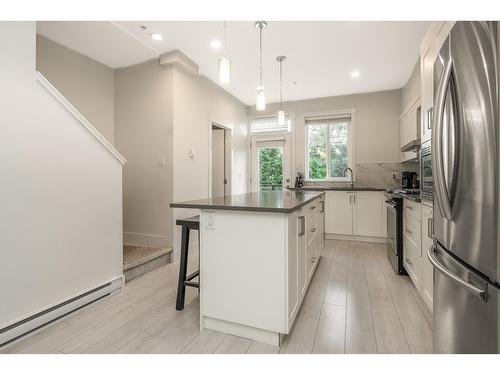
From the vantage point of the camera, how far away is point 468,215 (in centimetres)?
96

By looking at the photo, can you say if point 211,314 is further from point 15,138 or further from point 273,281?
point 15,138

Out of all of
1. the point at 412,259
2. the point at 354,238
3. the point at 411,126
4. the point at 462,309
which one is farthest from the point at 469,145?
the point at 354,238

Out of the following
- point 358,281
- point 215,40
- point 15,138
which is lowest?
point 358,281

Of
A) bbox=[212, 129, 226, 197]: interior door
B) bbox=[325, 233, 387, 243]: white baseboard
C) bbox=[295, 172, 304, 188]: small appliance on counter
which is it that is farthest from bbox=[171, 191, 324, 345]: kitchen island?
bbox=[295, 172, 304, 188]: small appliance on counter

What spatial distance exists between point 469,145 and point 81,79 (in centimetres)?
412

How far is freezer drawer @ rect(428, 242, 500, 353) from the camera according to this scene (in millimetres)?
854

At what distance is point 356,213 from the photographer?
4500 millimetres

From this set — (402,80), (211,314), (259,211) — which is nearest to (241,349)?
(211,314)

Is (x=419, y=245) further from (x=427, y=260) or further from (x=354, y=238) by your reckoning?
(x=354, y=238)

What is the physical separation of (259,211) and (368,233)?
11.7ft

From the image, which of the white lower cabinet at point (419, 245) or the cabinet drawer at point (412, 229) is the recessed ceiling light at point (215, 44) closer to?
the white lower cabinet at point (419, 245)

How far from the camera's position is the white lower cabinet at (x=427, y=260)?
1921 millimetres

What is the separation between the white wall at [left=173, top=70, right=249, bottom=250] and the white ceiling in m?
0.34

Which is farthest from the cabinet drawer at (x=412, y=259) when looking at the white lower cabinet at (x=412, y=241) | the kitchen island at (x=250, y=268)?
the kitchen island at (x=250, y=268)
